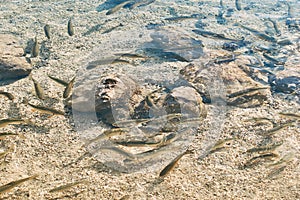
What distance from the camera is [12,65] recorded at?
645cm

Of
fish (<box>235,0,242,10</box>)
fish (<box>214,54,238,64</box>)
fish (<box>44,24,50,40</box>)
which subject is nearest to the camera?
fish (<box>214,54,238,64</box>)

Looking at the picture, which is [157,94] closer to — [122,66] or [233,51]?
[122,66]

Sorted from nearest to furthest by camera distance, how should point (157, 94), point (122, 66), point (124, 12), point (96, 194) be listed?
point (96, 194)
point (157, 94)
point (122, 66)
point (124, 12)

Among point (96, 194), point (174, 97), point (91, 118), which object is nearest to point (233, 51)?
point (174, 97)

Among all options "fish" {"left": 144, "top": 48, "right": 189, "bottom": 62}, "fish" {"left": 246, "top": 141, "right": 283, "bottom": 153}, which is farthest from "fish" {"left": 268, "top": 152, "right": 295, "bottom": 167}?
"fish" {"left": 144, "top": 48, "right": 189, "bottom": 62}

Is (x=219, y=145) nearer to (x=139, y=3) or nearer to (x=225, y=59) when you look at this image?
(x=225, y=59)

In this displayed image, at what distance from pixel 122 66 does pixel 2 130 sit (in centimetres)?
274

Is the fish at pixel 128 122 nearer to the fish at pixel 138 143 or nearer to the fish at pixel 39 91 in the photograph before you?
the fish at pixel 138 143

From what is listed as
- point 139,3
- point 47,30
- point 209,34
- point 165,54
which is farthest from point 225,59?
point 139,3

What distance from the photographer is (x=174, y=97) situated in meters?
5.43

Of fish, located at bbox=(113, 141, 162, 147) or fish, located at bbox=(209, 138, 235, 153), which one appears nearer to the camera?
fish, located at bbox=(113, 141, 162, 147)

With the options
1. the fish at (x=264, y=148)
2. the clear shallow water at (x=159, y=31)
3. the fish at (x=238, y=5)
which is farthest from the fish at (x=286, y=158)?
the fish at (x=238, y=5)

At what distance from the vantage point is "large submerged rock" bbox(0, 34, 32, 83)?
6.40 meters

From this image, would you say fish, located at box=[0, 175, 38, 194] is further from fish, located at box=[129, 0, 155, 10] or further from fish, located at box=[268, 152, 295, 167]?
fish, located at box=[129, 0, 155, 10]
